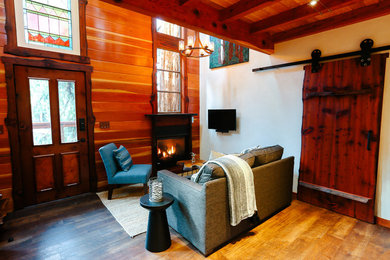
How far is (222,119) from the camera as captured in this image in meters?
4.46

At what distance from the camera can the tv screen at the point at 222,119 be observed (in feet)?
14.1

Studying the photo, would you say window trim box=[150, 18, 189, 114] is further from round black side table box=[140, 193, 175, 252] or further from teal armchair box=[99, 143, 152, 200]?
round black side table box=[140, 193, 175, 252]

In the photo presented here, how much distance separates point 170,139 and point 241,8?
2914 millimetres

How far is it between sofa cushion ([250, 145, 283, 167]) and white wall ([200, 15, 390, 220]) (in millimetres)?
724

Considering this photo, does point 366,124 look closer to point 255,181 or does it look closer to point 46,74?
point 255,181

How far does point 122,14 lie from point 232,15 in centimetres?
218

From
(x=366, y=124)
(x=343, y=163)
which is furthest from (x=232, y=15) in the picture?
(x=343, y=163)

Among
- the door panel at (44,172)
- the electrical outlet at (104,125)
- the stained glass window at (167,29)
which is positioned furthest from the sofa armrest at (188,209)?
the stained glass window at (167,29)

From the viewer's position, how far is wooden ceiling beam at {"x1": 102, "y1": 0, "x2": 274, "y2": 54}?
81.6 inches

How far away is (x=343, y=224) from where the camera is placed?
104 inches

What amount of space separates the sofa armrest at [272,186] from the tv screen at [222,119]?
5.12 feet

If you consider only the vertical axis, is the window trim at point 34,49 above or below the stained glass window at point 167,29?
below

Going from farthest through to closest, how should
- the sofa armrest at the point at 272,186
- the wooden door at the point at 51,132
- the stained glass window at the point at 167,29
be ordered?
the stained glass window at the point at 167,29 → the wooden door at the point at 51,132 → the sofa armrest at the point at 272,186

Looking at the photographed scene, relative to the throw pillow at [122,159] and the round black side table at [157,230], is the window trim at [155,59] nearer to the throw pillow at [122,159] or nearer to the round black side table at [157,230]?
the throw pillow at [122,159]
